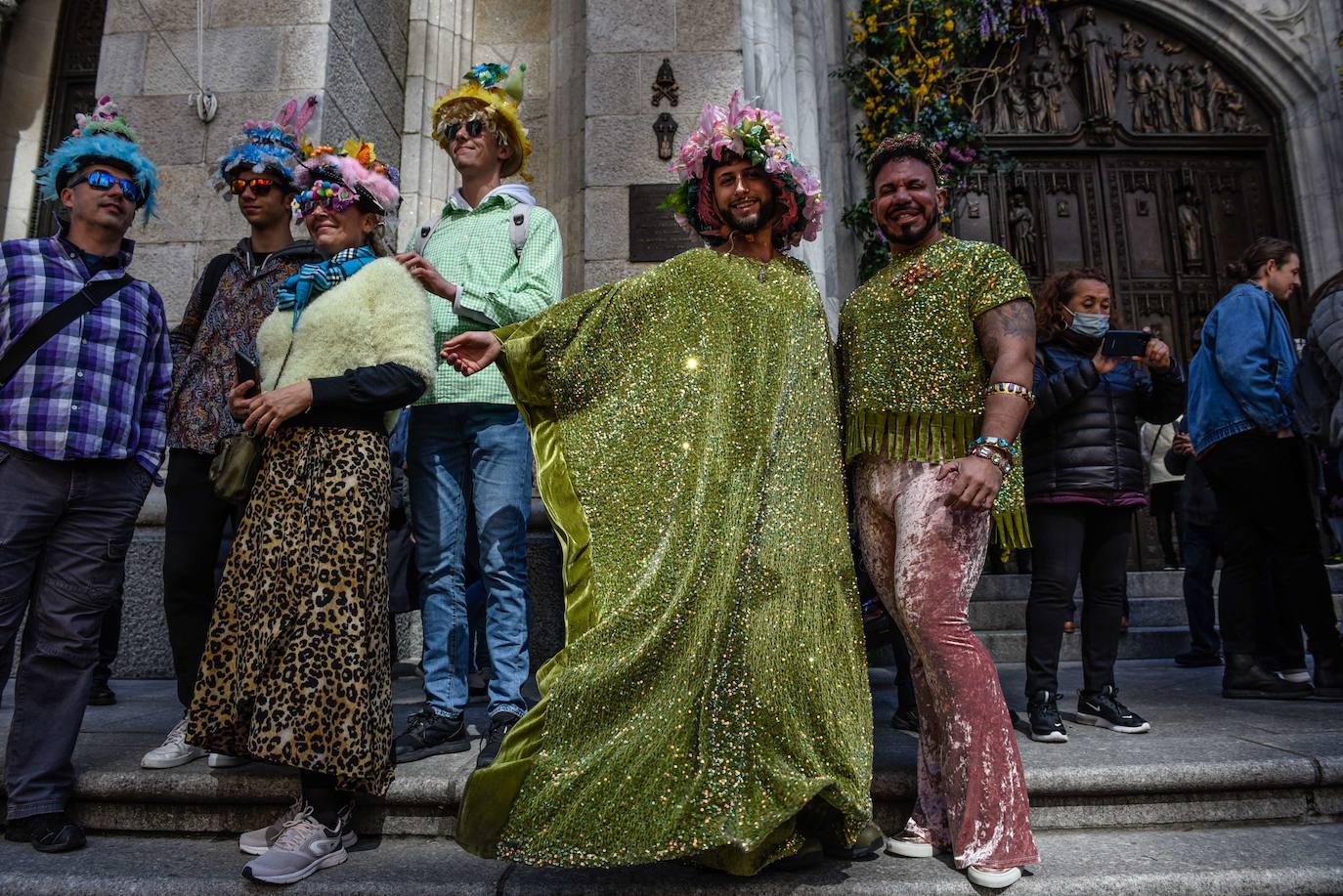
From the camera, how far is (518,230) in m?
3.22

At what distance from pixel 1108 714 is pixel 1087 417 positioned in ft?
3.93

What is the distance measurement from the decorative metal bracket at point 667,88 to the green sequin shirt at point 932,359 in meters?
→ 3.37

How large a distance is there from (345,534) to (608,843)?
118cm

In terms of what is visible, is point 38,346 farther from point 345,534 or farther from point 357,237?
point 345,534

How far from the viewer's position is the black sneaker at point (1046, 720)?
3.06m

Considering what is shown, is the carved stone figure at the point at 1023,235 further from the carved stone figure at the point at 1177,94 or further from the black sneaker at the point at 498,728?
the black sneaker at the point at 498,728

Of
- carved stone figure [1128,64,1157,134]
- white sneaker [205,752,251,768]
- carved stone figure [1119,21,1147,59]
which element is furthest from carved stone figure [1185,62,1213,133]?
white sneaker [205,752,251,768]

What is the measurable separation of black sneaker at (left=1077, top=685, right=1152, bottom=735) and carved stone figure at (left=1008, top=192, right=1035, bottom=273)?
5678mm

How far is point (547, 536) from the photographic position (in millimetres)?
4430

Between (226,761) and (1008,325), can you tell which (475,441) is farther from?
(1008,325)

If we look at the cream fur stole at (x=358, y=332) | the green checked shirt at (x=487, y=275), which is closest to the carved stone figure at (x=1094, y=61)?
the green checked shirt at (x=487, y=275)

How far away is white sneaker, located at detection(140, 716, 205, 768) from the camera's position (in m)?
2.74

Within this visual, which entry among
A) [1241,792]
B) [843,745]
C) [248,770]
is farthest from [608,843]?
[1241,792]

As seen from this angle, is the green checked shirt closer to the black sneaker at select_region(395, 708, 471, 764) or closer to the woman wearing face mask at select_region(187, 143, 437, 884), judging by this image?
the woman wearing face mask at select_region(187, 143, 437, 884)
